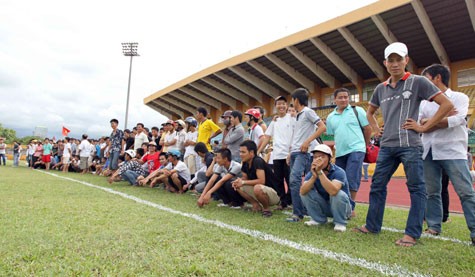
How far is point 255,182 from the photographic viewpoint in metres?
4.39

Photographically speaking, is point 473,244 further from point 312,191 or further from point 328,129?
point 328,129

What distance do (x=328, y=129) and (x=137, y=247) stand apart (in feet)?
9.76

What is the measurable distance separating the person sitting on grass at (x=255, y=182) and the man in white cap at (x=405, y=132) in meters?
1.48

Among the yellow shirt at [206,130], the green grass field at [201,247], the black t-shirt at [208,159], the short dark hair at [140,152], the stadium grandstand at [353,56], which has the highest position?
the stadium grandstand at [353,56]

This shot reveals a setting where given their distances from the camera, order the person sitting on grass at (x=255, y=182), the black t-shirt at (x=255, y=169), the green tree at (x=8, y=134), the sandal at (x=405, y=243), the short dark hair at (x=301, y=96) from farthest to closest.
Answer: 1. the green tree at (x=8, y=134)
2. the black t-shirt at (x=255, y=169)
3. the person sitting on grass at (x=255, y=182)
4. the short dark hair at (x=301, y=96)
5. the sandal at (x=405, y=243)

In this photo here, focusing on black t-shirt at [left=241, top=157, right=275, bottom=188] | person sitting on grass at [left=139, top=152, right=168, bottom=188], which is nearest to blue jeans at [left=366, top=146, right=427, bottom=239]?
black t-shirt at [left=241, top=157, right=275, bottom=188]

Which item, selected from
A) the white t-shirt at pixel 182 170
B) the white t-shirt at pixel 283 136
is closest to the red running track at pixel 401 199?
the white t-shirt at pixel 283 136

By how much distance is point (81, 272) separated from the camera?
203 cm

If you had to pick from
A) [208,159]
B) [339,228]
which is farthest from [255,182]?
[208,159]

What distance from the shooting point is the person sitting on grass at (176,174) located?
6660 mm

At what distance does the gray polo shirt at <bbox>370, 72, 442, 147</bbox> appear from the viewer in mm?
2898

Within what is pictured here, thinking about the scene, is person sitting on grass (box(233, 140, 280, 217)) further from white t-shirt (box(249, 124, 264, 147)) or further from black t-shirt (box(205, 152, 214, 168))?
black t-shirt (box(205, 152, 214, 168))

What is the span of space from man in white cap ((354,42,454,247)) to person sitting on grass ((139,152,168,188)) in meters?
4.72

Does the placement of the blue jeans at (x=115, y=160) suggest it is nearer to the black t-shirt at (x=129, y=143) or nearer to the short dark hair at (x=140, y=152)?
the black t-shirt at (x=129, y=143)
